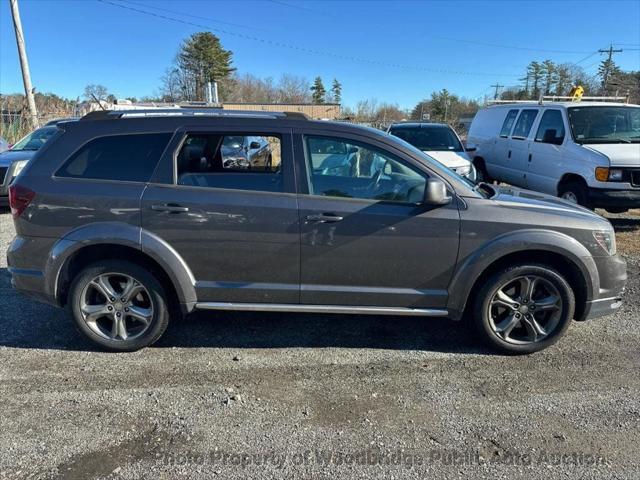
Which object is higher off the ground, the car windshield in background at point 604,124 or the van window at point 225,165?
the car windshield in background at point 604,124

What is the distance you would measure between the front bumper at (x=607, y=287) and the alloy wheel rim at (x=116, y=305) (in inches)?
139

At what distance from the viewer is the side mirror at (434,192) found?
10.9ft

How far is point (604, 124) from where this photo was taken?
7.88 metres

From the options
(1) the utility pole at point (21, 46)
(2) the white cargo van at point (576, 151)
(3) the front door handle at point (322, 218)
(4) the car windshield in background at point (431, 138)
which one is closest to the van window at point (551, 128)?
(2) the white cargo van at point (576, 151)

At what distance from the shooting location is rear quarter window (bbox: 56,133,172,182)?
141 inches

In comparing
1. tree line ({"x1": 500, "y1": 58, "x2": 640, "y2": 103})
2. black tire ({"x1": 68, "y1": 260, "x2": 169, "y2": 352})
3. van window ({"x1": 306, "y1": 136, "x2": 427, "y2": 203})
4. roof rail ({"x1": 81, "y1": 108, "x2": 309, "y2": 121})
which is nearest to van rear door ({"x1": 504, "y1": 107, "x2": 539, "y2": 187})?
van window ({"x1": 306, "y1": 136, "x2": 427, "y2": 203})

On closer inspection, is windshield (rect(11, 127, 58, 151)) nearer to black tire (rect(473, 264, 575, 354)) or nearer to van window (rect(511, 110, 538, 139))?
black tire (rect(473, 264, 575, 354))

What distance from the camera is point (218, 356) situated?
371cm

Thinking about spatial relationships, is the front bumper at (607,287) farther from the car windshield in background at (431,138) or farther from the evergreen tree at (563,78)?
the evergreen tree at (563,78)

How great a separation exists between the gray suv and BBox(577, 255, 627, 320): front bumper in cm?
1

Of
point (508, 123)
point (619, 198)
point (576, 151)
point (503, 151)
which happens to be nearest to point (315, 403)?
point (619, 198)

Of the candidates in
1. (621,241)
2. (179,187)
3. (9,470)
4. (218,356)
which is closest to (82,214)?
(179,187)

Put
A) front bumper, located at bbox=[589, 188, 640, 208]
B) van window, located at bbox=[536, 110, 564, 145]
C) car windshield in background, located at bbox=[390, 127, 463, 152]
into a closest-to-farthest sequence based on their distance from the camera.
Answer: front bumper, located at bbox=[589, 188, 640, 208], van window, located at bbox=[536, 110, 564, 145], car windshield in background, located at bbox=[390, 127, 463, 152]

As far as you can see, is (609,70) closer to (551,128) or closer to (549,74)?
(549,74)
